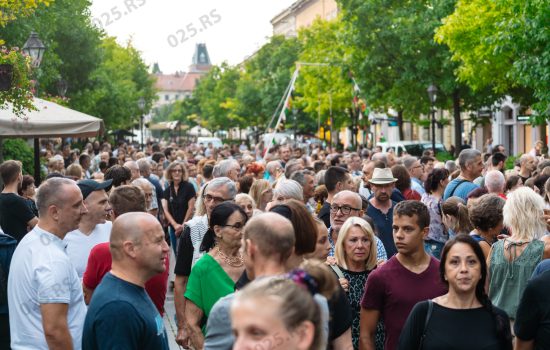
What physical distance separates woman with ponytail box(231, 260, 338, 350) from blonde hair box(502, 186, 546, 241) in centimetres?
395

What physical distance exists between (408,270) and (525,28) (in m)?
18.2

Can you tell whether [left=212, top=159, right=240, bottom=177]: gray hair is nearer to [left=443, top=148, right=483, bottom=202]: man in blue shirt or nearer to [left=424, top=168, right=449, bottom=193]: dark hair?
[left=424, top=168, right=449, bottom=193]: dark hair

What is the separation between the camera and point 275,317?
2957 mm

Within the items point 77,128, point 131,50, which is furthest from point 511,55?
point 131,50

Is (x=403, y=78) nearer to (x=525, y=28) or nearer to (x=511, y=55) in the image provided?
(x=511, y=55)

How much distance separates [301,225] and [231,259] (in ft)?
2.33

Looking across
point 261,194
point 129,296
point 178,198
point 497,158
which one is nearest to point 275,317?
point 129,296

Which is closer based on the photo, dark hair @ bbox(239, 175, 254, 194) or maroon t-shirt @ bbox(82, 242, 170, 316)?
maroon t-shirt @ bbox(82, 242, 170, 316)

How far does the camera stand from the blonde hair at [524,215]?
22.5ft

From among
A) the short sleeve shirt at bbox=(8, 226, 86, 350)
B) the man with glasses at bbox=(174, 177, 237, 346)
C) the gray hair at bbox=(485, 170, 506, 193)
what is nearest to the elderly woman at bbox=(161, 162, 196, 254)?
the gray hair at bbox=(485, 170, 506, 193)

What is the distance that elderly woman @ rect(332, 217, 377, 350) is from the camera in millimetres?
6707

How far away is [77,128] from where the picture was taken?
639 inches

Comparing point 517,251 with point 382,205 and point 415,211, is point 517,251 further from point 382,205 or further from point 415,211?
point 382,205

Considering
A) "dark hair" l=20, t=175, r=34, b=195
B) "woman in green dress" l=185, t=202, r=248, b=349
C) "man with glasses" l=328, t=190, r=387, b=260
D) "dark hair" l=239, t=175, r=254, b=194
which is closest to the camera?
"woman in green dress" l=185, t=202, r=248, b=349
